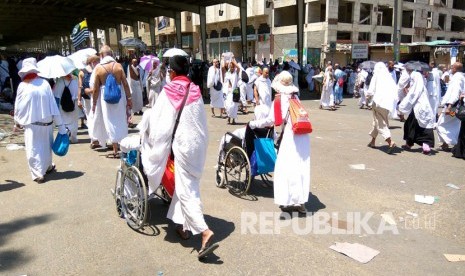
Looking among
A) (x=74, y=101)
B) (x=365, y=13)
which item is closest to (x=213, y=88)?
(x=74, y=101)

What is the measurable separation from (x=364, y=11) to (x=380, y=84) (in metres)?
38.0

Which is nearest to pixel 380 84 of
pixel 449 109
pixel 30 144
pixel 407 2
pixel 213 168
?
pixel 449 109

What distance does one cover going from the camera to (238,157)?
18.8ft

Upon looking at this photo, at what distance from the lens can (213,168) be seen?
7.30 metres

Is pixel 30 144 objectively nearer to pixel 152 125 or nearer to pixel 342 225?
pixel 152 125

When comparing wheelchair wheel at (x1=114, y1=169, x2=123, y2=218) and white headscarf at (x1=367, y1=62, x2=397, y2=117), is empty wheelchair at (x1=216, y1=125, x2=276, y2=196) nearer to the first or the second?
wheelchair wheel at (x1=114, y1=169, x2=123, y2=218)

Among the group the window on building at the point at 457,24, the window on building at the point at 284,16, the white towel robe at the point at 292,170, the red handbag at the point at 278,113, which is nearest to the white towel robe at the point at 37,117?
the red handbag at the point at 278,113

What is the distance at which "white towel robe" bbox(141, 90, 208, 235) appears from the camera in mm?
3945

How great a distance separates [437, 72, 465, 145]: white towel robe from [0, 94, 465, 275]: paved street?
5.00ft

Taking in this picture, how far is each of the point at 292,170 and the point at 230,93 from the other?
24.5ft

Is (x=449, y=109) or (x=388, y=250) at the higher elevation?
(x=449, y=109)

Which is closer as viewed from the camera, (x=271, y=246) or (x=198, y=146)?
(x=198, y=146)

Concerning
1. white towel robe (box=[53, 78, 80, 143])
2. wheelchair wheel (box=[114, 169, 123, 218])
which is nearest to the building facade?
white towel robe (box=[53, 78, 80, 143])

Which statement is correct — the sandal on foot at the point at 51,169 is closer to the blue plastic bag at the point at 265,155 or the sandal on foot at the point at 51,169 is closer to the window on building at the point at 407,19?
the blue plastic bag at the point at 265,155
